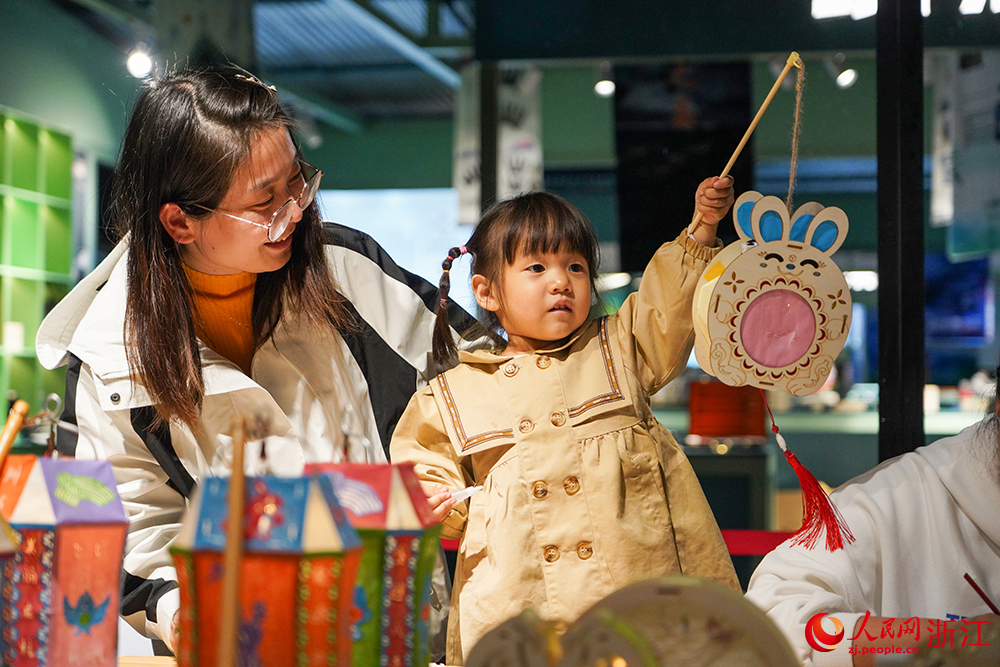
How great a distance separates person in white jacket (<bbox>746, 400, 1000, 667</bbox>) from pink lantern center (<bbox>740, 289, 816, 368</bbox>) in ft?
0.94

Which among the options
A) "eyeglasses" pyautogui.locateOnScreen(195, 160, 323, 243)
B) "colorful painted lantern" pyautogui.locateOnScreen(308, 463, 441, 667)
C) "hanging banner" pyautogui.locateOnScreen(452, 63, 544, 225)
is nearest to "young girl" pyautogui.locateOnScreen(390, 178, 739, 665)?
"eyeglasses" pyautogui.locateOnScreen(195, 160, 323, 243)

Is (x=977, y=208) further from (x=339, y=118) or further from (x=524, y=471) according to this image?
(x=339, y=118)

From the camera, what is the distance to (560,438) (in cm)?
127

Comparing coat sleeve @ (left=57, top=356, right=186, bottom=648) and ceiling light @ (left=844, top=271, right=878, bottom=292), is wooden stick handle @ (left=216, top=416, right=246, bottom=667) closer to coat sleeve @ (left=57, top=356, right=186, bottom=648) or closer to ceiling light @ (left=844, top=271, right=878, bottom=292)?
coat sleeve @ (left=57, top=356, right=186, bottom=648)

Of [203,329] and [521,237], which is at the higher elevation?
[521,237]

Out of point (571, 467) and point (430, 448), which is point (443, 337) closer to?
point (430, 448)

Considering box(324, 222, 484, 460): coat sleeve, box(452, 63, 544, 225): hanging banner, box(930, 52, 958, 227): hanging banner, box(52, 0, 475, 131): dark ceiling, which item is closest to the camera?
box(324, 222, 484, 460): coat sleeve

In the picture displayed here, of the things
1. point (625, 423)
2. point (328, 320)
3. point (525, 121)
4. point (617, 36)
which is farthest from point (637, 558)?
Result: point (525, 121)

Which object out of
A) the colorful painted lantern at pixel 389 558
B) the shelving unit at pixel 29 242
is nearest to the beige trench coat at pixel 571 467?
the colorful painted lantern at pixel 389 558

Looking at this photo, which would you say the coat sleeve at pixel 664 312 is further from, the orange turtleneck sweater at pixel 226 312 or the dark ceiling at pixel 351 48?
the dark ceiling at pixel 351 48

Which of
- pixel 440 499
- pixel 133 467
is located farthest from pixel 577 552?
pixel 133 467

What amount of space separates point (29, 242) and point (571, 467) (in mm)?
5839

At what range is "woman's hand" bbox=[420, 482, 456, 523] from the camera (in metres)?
1.09

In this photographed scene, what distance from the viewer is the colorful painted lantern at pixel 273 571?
636mm
